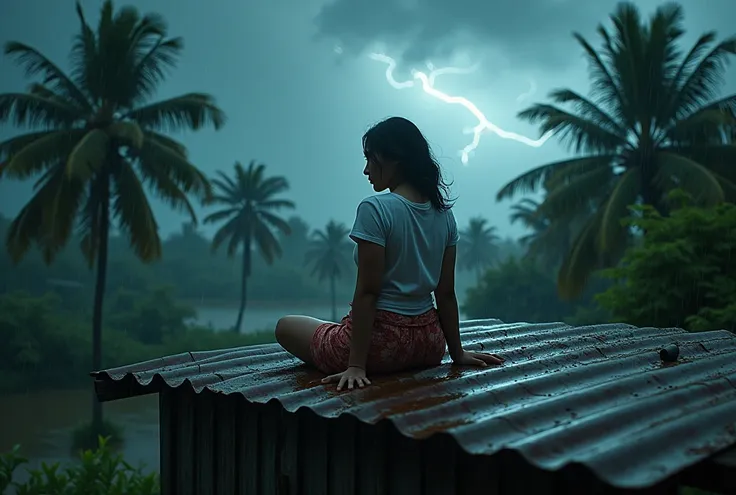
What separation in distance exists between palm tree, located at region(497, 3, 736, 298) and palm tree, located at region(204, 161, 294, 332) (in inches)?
719

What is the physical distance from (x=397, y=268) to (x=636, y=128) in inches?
652

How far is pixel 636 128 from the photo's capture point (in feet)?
59.2

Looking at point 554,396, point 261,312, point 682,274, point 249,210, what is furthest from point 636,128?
point 261,312

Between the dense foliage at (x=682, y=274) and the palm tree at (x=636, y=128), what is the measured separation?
4.06 meters

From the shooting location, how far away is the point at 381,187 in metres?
3.35

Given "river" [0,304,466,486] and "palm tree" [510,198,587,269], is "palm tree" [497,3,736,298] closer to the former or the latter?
"palm tree" [510,198,587,269]

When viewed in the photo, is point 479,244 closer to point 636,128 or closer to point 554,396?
point 636,128

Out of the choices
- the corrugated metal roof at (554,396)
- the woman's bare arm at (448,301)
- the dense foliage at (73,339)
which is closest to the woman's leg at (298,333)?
the corrugated metal roof at (554,396)

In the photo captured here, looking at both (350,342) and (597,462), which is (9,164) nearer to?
(350,342)

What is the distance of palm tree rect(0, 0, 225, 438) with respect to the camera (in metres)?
17.5

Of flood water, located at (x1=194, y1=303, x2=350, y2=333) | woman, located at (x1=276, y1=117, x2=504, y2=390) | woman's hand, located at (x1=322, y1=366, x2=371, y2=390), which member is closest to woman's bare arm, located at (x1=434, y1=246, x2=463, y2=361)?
woman, located at (x1=276, y1=117, x2=504, y2=390)

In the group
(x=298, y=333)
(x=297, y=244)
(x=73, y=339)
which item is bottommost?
(x=73, y=339)

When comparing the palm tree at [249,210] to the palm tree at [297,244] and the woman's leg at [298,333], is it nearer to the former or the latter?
the woman's leg at [298,333]

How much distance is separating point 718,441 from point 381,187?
1779 millimetres
